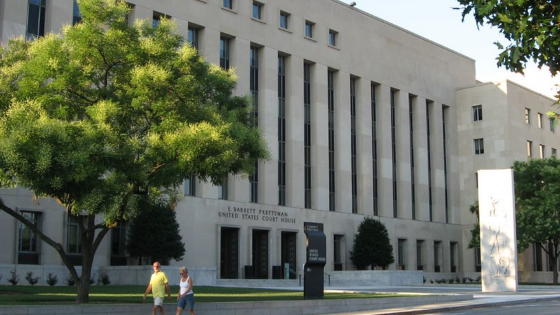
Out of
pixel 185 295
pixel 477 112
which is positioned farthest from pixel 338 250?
pixel 185 295

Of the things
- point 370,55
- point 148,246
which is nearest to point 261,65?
point 370,55

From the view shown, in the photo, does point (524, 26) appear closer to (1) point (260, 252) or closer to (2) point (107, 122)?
(2) point (107, 122)

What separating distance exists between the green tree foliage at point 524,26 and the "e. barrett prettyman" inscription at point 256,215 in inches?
1505

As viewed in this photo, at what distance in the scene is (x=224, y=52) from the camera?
5050 cm

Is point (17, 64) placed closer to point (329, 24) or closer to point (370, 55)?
point (329, 24)

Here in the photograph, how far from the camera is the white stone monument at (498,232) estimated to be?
3981cm

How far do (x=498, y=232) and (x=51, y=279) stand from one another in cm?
2498

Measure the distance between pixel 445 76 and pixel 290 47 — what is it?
22.0 meters

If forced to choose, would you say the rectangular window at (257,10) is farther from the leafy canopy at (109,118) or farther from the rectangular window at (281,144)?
the leafy canopy at (109,118)

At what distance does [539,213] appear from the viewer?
54.4 meters

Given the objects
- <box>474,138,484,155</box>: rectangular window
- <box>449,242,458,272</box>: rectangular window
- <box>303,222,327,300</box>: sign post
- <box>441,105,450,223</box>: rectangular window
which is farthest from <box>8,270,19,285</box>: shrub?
<box>474,138,484,155</box>: rectangular window

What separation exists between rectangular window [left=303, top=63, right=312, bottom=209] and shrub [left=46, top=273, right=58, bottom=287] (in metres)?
22.0

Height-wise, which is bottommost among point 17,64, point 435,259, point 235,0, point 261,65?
point 435,259

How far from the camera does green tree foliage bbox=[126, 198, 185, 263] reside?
4062cm
